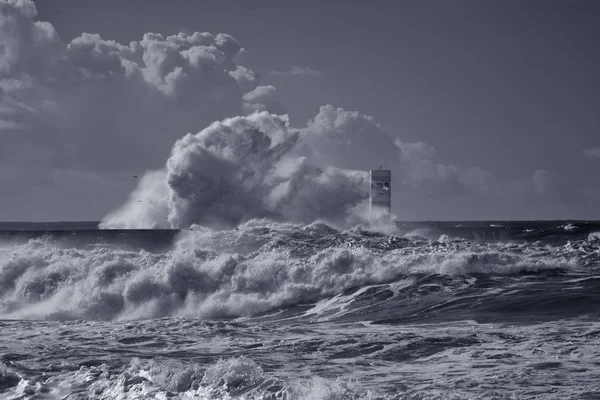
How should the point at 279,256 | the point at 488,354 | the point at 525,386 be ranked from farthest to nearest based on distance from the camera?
the point at 279,256, the point at 488,354, the point at 525,386

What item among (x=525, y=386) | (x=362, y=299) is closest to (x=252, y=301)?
(x=362, y=299)

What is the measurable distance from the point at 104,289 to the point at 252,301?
5821 mm

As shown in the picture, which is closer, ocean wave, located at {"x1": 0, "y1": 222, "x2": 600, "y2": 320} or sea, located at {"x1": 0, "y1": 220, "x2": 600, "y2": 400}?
sea, located at {"x1": 0, "y1": 220, "x2": 600, "y2": 400}

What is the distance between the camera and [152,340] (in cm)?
1398

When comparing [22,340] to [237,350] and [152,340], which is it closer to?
[152,340]

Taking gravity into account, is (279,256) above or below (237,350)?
above

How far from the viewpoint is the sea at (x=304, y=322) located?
10.1 metres

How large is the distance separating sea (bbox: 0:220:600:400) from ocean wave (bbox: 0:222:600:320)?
62 mm

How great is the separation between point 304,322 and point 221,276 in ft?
21.8

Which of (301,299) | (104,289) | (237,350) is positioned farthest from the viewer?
(104,289)

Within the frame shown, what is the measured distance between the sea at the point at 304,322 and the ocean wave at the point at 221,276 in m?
0.06

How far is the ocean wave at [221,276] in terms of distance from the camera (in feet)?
74.2

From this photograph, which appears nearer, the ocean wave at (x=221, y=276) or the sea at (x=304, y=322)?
the sea at (x=304, y=322)

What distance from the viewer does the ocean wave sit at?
22.6 meters
